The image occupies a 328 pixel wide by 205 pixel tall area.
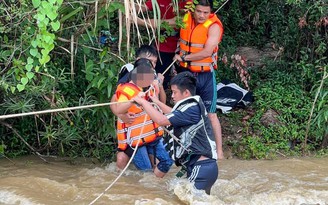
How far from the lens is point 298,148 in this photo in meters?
6.77

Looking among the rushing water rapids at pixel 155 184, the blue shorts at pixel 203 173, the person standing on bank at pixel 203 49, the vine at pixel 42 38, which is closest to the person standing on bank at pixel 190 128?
the blue shorts at pixel 203 173

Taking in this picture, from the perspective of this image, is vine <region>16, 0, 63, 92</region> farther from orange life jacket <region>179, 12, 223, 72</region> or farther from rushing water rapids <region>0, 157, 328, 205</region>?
orange life jacket <region>179, 12, 223, 72</region>

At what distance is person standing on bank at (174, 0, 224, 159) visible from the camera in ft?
20.5

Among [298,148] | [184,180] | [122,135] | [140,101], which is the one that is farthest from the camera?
[298,148]

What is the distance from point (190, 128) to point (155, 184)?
0.91m

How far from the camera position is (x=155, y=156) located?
18.6 feet

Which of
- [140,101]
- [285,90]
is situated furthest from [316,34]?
[140,101]

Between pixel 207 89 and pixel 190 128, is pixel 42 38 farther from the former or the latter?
pixel 207 89

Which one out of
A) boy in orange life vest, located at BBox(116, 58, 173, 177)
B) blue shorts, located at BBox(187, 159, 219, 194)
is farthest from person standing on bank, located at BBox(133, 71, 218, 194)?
boy in orange life vest, located at BBox(116, 58, 173, 177)

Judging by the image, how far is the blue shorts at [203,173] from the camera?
4.79 m

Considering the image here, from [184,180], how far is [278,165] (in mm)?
1535

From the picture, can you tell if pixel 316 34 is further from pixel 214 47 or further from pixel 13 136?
pixel 13 136

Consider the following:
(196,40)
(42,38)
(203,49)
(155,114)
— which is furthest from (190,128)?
(196,40)

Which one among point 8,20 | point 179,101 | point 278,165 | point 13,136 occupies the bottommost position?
point 278,165
